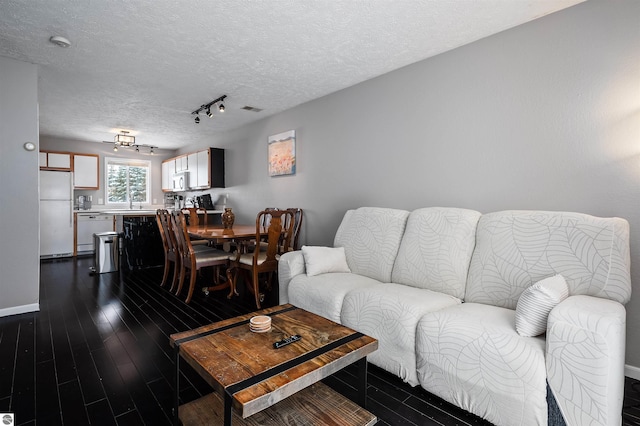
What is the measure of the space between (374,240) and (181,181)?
16.8 ft

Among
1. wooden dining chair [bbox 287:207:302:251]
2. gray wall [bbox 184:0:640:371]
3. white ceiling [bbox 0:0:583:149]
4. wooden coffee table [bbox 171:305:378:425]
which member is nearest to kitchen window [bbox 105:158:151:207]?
white ceiling [bbox 0:0:583:149]

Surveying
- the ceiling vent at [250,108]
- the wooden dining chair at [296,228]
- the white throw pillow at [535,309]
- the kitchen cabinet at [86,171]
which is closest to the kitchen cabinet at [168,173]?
the kitchen cabinet at [86,171]

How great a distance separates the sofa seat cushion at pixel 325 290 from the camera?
7.50 ft

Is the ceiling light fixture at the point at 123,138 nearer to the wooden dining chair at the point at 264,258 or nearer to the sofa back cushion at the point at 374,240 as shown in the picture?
the wooden dining chair at the point at 264,258

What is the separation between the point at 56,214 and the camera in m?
5.85

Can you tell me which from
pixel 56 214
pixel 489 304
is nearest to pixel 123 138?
pixel 56 214

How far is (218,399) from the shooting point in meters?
1.66

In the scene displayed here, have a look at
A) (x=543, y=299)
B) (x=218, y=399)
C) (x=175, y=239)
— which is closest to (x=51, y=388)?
(x=218, y=399)

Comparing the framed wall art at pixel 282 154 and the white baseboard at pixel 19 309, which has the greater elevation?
the framed wall art at pixel 282 154

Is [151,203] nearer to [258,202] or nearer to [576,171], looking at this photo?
[258,202]

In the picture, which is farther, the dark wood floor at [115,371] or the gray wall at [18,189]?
the gray wall at [18,189]

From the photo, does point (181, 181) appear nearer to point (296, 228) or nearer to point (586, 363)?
point (296, 228)

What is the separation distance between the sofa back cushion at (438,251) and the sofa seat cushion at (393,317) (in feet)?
0.44

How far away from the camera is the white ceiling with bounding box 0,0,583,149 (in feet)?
6.97
